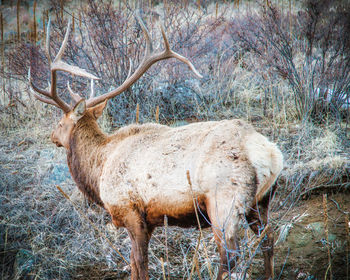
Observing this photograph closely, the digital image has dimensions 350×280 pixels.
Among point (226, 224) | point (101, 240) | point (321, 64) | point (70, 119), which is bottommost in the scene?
point (101, 240)

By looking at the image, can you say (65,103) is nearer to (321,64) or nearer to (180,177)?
(180,177)

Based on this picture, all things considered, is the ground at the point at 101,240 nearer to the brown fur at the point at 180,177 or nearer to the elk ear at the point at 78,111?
the brown fur at the point at 180,177

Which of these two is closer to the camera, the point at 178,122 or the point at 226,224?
the point at 226,224

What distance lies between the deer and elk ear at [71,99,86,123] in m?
0.01

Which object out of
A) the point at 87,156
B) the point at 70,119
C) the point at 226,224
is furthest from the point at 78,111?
the point at 226,224

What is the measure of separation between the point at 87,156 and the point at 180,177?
4.46 ft

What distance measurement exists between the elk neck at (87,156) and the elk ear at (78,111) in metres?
0.05

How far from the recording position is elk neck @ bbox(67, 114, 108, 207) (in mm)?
3697

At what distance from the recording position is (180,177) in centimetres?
292

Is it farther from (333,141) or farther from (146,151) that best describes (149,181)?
(333,141)

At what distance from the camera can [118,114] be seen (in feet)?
19.6

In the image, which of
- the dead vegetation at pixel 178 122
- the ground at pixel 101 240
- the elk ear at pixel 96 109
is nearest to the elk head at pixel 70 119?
the elk ear at pixel 96 109

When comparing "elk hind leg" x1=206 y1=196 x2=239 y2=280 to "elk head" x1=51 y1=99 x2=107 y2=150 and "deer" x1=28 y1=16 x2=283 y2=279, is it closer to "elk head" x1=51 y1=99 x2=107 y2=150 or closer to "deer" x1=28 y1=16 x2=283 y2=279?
"deer" x1=28 y1=16 x2=283 y2=279

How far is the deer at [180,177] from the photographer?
2695mm
